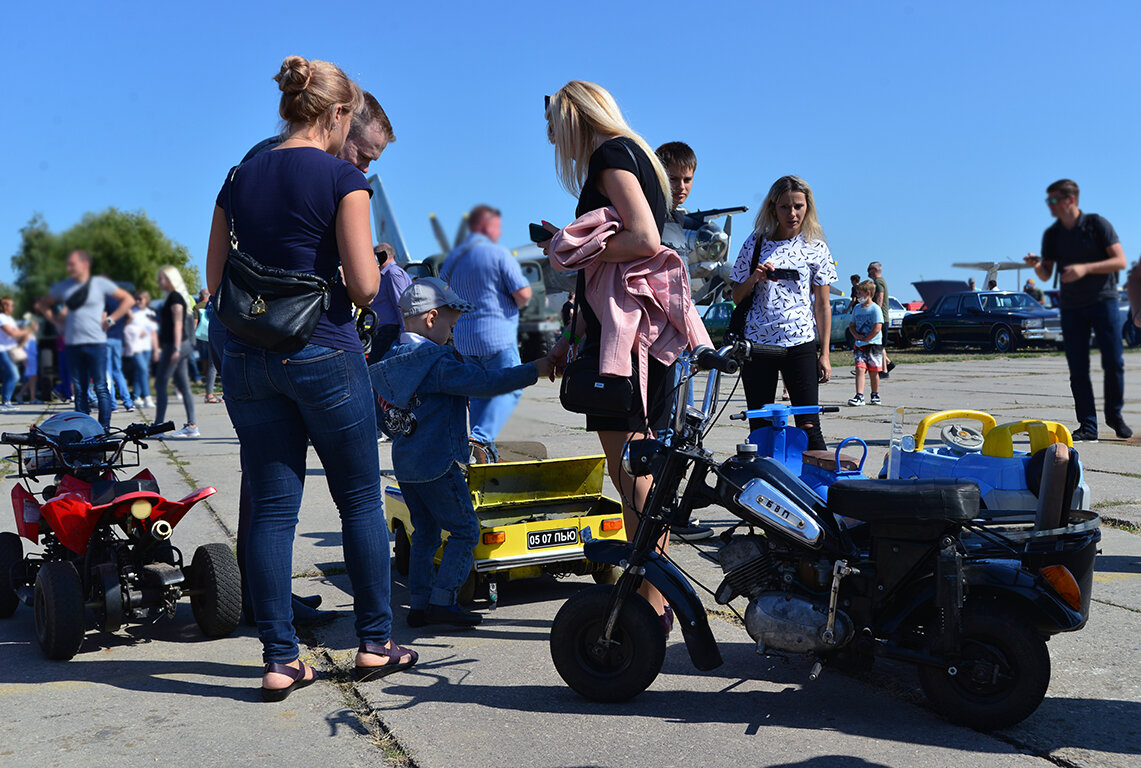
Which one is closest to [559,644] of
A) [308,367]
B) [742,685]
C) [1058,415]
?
[742,685]

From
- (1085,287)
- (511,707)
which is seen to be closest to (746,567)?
(511,707)

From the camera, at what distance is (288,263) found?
321 centimetres

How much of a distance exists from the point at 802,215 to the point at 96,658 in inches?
155

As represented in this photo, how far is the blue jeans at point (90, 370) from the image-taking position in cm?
1018

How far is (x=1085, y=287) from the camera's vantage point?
8.07 m

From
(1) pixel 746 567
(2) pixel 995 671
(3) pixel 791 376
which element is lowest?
(2) pixel 995 671

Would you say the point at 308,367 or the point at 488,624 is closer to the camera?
the point at 308,367

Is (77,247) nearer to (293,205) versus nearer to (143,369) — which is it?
(293,205)

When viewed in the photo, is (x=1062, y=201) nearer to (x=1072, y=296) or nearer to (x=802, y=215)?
(x=1072, y=296)

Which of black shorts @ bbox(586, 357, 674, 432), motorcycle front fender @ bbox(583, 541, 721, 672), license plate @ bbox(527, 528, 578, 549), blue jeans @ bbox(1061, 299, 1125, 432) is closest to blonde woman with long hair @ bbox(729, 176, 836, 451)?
license plate @ bbox(527, 528, 578, 549)

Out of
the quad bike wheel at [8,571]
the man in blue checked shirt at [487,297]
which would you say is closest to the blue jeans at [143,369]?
the quad bike wheel at [8,571]

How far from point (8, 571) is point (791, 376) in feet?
12.4

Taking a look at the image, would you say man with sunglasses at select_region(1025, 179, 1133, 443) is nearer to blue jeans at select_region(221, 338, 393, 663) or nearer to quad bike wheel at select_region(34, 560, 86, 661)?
blue jeans at select_region(221, 338, 393, 663)

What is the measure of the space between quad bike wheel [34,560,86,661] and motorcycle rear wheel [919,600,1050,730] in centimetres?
294
